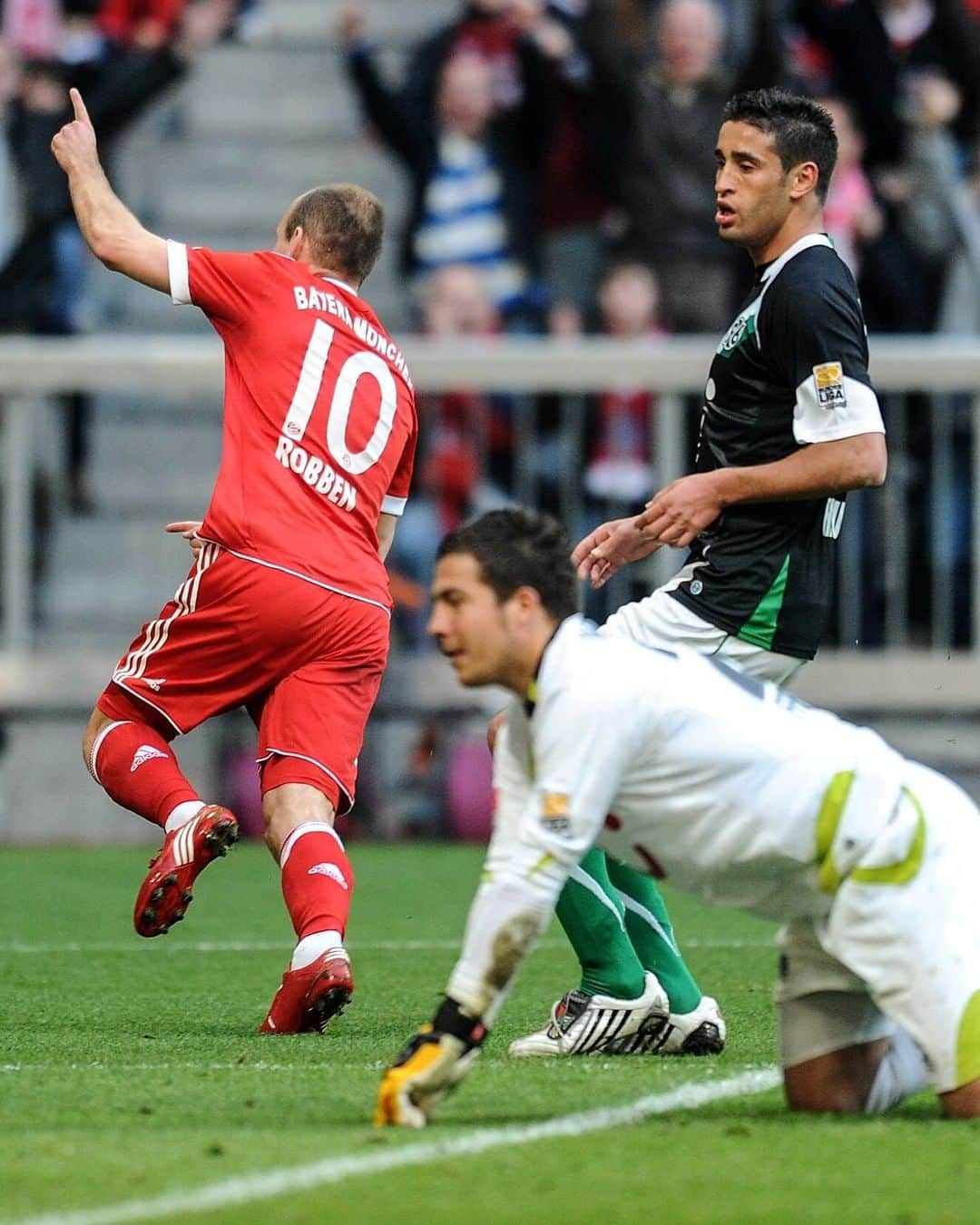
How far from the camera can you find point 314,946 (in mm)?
5641

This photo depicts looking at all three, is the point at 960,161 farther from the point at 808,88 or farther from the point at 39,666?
the point at 39,666

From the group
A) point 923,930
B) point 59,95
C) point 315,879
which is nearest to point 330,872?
point 315,879

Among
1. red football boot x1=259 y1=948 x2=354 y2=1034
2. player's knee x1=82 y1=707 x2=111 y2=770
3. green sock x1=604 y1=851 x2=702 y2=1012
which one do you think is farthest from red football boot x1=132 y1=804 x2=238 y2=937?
green sock x1=604 y1=851 x2=702 y2=1012

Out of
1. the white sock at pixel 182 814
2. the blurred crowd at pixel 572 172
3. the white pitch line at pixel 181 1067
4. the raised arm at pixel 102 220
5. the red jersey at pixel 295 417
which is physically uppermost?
the blurred crowd at pixel 572 172

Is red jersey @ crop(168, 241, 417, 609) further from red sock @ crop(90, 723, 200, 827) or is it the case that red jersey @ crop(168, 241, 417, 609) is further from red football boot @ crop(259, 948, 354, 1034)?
red football boot @ crop(259, 948, 354, 1034)

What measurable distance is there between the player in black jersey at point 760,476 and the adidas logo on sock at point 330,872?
0.59 meters

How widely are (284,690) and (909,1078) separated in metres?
2.19

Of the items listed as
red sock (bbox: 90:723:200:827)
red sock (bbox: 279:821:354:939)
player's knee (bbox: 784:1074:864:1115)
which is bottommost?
player's knee (bbox: 784:1074:864:1115)

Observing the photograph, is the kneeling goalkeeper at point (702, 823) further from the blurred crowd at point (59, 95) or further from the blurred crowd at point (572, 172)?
the blurred crowd at point (59, 95)

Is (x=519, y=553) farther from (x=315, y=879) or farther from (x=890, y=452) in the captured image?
(x=890, y=452)

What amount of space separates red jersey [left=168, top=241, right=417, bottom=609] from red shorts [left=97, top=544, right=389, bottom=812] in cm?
7

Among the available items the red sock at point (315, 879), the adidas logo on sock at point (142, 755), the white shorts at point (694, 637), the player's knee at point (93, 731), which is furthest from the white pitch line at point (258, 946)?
the white shorts at point (694, 637)

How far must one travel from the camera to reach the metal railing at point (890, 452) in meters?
11.2

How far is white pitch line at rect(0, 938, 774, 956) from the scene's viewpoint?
775 cm
